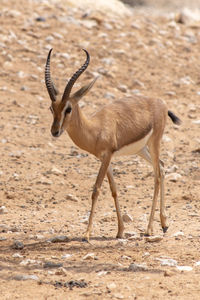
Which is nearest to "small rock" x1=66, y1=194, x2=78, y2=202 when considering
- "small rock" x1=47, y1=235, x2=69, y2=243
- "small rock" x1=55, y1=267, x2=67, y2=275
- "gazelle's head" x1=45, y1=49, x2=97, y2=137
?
"small rock" x1=47, y1=235, x2=69, y2=243

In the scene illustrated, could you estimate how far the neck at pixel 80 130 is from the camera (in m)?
8.08

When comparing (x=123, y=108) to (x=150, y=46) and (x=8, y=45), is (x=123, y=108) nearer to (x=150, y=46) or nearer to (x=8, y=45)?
(x=8, y=45)

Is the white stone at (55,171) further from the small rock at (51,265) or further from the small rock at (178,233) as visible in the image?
the small rock at (51,265)

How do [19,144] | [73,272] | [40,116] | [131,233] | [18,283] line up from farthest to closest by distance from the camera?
[40,116] → [19,144] → [131,233] → [73,272] → [18,283]

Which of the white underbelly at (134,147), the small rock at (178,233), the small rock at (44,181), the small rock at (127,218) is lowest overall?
the small rock at (44,181)

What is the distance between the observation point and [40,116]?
44.1ft

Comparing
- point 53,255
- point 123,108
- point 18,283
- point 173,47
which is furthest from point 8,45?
point 18,283

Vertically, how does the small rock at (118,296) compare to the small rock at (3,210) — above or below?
above

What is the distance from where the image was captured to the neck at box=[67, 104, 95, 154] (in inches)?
318

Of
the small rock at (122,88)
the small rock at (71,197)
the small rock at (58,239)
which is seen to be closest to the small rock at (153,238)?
the small rock at (58,239)

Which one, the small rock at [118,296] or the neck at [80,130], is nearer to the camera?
the small rock at [118,296]

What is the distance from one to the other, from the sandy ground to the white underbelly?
108 centimetres

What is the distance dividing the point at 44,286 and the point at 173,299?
123cm

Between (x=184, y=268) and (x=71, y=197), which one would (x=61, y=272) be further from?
(x=71, y=197)
